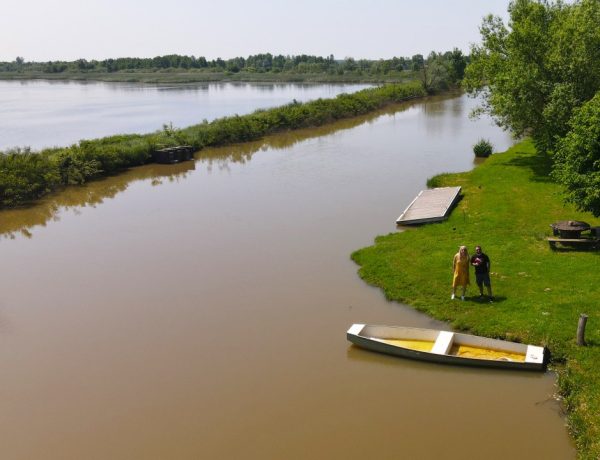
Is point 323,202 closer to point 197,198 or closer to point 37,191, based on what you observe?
point 197,198

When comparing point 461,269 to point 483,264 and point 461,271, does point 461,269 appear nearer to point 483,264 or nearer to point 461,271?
point 461,271

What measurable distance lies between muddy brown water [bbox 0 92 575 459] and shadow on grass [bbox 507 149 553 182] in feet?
25.1

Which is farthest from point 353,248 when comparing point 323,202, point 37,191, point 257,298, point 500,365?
point 37,191

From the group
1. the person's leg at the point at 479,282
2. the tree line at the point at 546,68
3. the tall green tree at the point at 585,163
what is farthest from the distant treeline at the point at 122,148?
the tall green tree at the point at 585,163

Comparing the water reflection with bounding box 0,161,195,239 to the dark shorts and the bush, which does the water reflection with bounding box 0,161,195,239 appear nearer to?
the bush

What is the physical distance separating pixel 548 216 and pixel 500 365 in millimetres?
12555

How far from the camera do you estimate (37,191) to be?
35812mm

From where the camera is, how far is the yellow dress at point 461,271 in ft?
54.2

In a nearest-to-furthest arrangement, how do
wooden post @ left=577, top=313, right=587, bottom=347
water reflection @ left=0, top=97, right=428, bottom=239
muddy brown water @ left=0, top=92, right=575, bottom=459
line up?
muddy brown water @ left=0, top=92, right=575, bottom=459 → wooden post @ left=577, top=313, right=587, bottom=347 → water reflection @ left=0, top=97, right=428, bottom=239

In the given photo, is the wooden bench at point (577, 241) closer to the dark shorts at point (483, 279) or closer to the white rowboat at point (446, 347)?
the dark shorts at point (483, 279)

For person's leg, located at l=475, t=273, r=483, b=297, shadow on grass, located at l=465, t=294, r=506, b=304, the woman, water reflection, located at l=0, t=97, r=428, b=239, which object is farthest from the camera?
water reflection, located at l=0, t=97, r=428, b=239

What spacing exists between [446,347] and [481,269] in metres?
3.06

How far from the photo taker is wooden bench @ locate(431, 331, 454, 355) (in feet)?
47.1

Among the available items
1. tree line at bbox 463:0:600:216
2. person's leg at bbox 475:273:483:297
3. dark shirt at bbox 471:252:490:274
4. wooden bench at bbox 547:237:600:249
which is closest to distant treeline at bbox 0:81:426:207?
tree line at bbox 463:0:600:216
